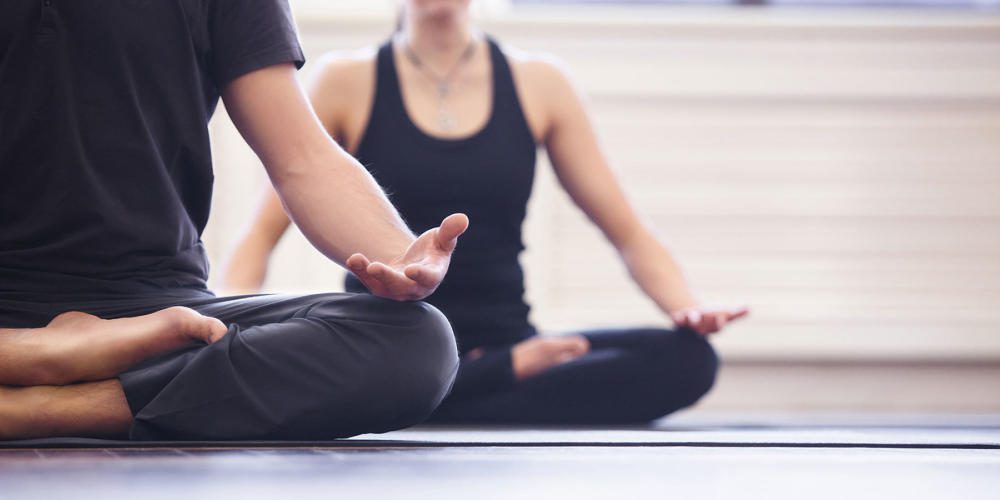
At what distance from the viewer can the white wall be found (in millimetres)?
2805

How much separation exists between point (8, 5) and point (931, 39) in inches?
90.8

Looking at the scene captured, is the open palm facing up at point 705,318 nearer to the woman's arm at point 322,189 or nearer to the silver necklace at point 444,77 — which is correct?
the silver necklace at point 444,77

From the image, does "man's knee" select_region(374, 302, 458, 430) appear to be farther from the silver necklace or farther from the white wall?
the white wall

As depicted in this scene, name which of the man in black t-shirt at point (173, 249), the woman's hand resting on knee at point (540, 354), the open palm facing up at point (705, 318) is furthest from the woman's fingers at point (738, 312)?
the man in black t-shirt at point (173, 249)

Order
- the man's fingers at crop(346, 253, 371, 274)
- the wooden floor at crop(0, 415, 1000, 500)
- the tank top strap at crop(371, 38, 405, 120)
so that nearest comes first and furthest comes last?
the wooden floor at crop(0, 415, 1000, 500) < the man's fingers at crop(346, 253, 371, 274) < the tank top strap at crop(371, 38, 405, 120)

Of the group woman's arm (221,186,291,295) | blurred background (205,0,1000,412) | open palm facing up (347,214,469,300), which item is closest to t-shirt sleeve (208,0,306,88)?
open palm facing up (347,214,469,300)

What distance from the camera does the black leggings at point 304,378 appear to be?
→ 1085mm

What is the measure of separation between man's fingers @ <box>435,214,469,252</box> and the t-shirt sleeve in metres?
0.30

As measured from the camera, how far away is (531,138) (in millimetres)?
1870

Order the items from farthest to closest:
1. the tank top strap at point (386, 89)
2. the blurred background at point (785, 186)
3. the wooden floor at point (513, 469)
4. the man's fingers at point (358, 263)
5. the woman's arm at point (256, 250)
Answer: the blurred background at point (785, 186) → the tank top strap at point (386, 89) → the woman's arm at point (256, 250) → the man's fingers at point (358, 263) → the wooden floor at point (513, 469)

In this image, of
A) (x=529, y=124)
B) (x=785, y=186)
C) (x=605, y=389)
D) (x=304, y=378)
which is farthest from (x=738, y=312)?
(x=785, y=186)

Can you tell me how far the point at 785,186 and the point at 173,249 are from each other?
6.29 feet

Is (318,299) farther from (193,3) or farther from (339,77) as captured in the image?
(339,77)

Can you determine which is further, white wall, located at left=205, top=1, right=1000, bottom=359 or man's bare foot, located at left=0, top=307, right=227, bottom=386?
white wall, located at left=205, top=1, right=1000, bottom=359
